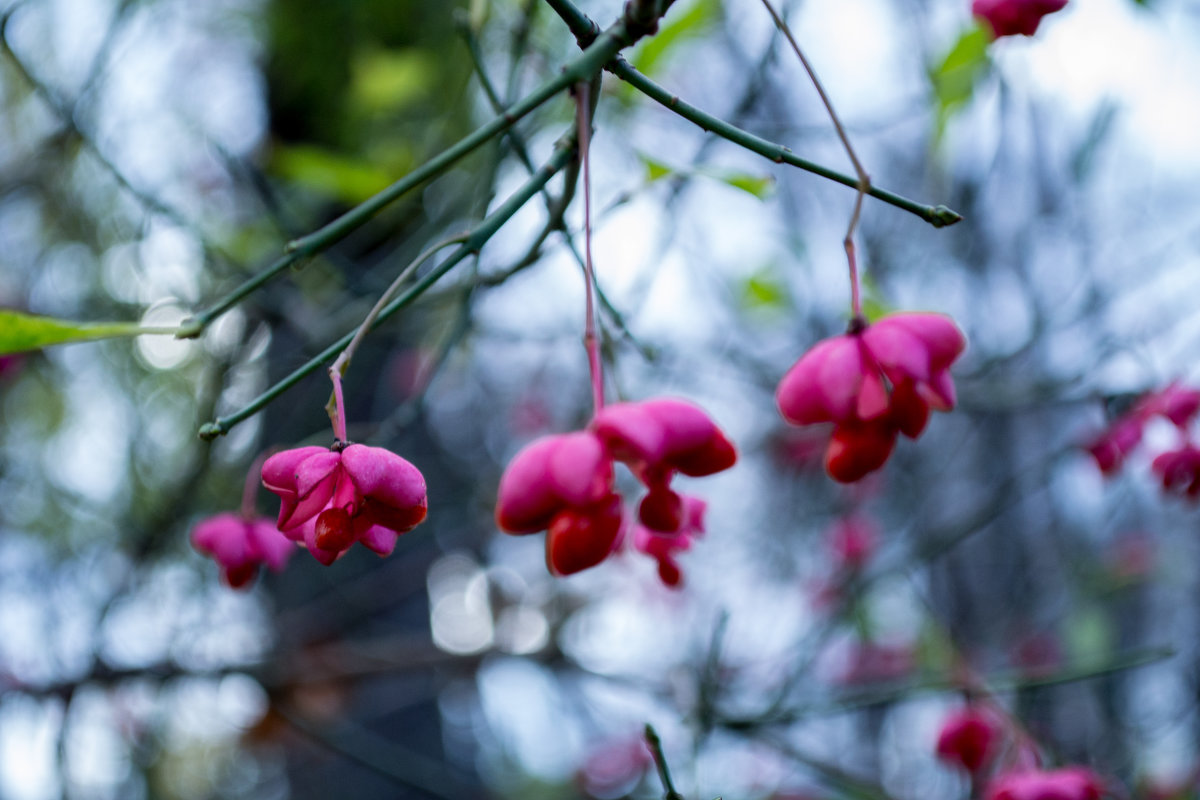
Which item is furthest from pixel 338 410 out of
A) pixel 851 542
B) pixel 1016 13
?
pixel 851 542

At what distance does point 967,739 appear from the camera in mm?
1282

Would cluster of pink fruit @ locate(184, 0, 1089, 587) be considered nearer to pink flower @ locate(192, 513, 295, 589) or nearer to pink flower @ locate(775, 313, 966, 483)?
pink flower @ locate(775, 313, 966, 483)

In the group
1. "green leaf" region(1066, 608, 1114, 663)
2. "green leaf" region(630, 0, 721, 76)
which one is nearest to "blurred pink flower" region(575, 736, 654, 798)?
"green leaf" region(1066, 608, 1114, 663)

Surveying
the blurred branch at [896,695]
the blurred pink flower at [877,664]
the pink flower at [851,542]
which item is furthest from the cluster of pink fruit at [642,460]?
the blurred pink flower at [877,664]

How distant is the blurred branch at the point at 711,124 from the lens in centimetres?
59

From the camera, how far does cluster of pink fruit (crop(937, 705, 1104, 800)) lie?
1036 millimetres

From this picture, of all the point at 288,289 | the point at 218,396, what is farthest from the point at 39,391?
the point at 218,396

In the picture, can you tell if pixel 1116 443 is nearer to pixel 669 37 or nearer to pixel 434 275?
pixel 669 37

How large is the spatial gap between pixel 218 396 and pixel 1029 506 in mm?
2795

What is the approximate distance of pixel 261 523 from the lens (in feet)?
3.16

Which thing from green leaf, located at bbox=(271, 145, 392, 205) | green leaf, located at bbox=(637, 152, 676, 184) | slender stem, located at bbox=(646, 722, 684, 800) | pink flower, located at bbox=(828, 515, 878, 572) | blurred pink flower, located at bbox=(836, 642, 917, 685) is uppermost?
green leaf, located at bbox=(637, 152, 676, 184)

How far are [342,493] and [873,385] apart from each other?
383mm

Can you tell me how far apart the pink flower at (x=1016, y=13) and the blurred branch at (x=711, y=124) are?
63 centimetres

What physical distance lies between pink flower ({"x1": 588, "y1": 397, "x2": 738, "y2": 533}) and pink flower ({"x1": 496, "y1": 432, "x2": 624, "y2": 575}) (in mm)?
16
